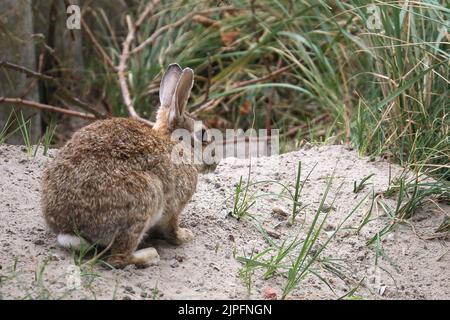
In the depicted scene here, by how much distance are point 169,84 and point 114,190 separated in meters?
0.98

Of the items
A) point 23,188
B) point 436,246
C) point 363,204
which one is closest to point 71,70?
point 23,188

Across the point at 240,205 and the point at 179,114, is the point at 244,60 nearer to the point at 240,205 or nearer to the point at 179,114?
the point at 240,205

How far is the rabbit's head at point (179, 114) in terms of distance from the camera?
4207 mm

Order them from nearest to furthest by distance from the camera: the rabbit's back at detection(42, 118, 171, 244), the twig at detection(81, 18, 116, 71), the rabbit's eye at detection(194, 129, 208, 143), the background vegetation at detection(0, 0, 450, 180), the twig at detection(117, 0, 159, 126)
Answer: the rabbit's back at detection(42, 118, 171, 244), the rabbit's eye at detection(194, 129, 208, 143), the background vegetation at detection(0, 0, 450, 180), the twig at detection(117, 0, 159, 126), the twig at detection(81, 18, 116, 71)

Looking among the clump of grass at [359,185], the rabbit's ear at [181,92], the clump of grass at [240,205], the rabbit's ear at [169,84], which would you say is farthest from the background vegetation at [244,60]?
the rabbit's ear at [181,92]

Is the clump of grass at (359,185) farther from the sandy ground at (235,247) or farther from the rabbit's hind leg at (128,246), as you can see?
the rabbit's hind leg at (128,246)

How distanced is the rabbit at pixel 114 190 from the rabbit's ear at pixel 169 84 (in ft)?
1.27

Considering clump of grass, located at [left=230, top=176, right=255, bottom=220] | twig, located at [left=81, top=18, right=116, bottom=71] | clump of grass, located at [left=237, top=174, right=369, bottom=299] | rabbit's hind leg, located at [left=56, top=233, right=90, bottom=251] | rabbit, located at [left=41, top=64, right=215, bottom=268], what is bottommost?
clump of grass, located at [left=237, top=174, right=369, bottom=299]

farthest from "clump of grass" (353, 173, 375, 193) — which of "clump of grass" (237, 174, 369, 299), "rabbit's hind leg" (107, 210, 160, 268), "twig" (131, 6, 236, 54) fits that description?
"twig" (131, 6, 236, 54)

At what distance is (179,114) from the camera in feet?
14.0

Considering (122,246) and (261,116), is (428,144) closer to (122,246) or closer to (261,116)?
(122,246)

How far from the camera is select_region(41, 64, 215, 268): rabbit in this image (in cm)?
370

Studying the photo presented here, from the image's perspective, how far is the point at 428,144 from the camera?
15.7 feet

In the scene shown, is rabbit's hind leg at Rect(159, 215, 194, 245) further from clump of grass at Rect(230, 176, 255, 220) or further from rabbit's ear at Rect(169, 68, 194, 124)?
rabbit's ear at Rect(169, 68, 194, 124)
